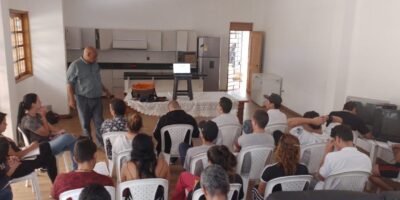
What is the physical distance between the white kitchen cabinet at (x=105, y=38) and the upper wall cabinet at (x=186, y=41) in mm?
1801

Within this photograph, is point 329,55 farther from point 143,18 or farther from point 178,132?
point 143,18

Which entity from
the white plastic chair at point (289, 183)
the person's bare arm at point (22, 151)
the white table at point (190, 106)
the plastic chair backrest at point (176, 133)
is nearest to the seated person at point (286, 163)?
the white plastic chair at point (289, 183)

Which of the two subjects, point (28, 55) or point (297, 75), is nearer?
point (28, 55)

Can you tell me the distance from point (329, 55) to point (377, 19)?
4.10 feet

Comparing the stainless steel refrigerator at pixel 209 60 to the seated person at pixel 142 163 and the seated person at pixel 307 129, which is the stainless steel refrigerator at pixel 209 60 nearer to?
the seated person at pixel 307 129

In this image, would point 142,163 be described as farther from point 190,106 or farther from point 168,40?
point 168,40

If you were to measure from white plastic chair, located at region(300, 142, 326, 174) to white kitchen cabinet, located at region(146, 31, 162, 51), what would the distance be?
646cm

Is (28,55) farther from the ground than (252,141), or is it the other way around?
(28,55)

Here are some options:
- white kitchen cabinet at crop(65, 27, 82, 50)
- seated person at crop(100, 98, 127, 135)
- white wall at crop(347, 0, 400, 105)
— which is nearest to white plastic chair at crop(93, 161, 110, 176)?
seated person at crop(100, 98, 127, 135)

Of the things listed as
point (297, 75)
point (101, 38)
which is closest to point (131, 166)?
point (297, 75)

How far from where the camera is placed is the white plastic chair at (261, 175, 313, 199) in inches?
101

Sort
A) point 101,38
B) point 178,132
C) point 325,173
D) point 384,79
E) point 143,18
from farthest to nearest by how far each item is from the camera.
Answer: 1. point 143,18
2. point 101,38
3. point 384,79
4. point 178,132
5. point 325,173

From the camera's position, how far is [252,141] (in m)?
3.25

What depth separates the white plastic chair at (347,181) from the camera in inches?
107
